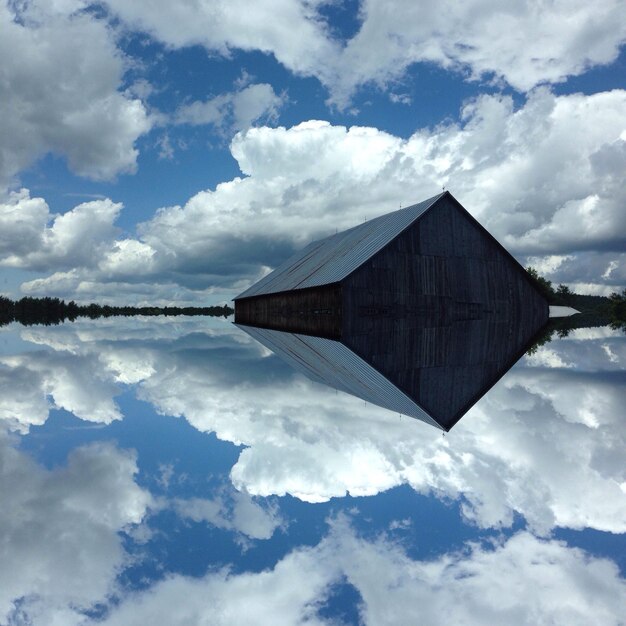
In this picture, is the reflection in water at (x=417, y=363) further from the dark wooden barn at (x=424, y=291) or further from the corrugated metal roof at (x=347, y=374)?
the dark wooden barn at (x=424, y=291)

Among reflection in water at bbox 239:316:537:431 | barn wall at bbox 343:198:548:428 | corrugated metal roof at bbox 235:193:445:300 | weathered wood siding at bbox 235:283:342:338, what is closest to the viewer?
reflection in water at bbox 239:316:537:431

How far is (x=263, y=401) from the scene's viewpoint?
17.5 m

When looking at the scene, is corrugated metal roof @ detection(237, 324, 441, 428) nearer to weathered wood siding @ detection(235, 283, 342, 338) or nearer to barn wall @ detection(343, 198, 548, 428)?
barn wall @ detection(343, 198, 548, 428)

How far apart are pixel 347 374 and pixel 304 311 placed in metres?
23.0

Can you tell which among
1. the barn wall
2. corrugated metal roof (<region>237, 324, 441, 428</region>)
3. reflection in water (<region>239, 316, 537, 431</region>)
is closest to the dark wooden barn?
the barn wall

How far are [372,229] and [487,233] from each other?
388 inches

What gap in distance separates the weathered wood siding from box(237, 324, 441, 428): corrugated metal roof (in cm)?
460

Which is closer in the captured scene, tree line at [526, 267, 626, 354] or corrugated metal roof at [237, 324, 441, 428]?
corrugated metal roof at [237, 324, 441, 428]

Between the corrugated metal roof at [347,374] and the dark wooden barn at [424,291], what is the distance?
229 centimetres

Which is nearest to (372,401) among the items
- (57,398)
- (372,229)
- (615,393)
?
(615,393)

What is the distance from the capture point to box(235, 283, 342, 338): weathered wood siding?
35.9m

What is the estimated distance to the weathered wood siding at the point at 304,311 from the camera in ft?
118

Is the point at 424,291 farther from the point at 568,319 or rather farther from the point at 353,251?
the point at 568,319

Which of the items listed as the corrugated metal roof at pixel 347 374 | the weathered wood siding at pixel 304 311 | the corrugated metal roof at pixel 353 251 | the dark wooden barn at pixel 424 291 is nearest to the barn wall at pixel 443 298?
the dark wooden barn at pixel 424 291
